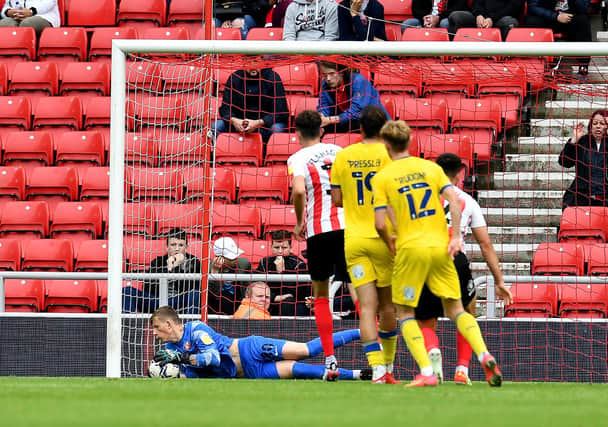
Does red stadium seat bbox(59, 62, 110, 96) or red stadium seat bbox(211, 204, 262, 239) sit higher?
red stadium seat bbox(59, 62, 110, 96)

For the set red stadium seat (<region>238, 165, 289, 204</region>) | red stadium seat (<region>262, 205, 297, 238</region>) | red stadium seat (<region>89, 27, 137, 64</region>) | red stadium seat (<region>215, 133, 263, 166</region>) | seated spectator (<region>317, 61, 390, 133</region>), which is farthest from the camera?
red stadium seat (<region>89, 27, 137, 64</region>)

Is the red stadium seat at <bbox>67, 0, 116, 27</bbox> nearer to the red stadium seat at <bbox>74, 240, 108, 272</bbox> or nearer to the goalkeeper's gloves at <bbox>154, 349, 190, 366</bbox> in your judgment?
the red stadium seat at <bbox>74, 240, 108, 272</bbox>

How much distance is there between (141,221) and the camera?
1265 cm

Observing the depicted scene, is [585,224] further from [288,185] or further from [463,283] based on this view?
[463,283]

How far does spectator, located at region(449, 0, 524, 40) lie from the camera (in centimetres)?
1602

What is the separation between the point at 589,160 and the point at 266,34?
5.53 m

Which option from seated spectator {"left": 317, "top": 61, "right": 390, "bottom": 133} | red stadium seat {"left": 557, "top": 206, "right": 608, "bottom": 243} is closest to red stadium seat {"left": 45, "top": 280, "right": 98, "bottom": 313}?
seated spectator {"left": 317, "top": 61, "right": 390, "bottom": 133}

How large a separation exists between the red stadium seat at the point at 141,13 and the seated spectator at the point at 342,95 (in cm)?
575

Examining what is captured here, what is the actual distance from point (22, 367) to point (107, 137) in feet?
13.2

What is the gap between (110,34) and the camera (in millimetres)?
16766

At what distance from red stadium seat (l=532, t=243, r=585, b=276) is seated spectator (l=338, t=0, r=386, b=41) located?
12.2 ft

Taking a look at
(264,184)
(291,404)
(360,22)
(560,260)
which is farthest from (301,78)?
(291,404)

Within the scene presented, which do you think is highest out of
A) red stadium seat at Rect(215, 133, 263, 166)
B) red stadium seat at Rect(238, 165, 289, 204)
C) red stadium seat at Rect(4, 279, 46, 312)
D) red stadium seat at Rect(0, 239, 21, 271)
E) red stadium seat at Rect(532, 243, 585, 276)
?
red stadium seat at Rect(215, 133, 263, 166)

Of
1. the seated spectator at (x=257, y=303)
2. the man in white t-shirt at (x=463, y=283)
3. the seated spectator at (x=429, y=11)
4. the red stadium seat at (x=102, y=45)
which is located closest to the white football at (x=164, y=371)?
the seated spectator at (x=257, y=303)
